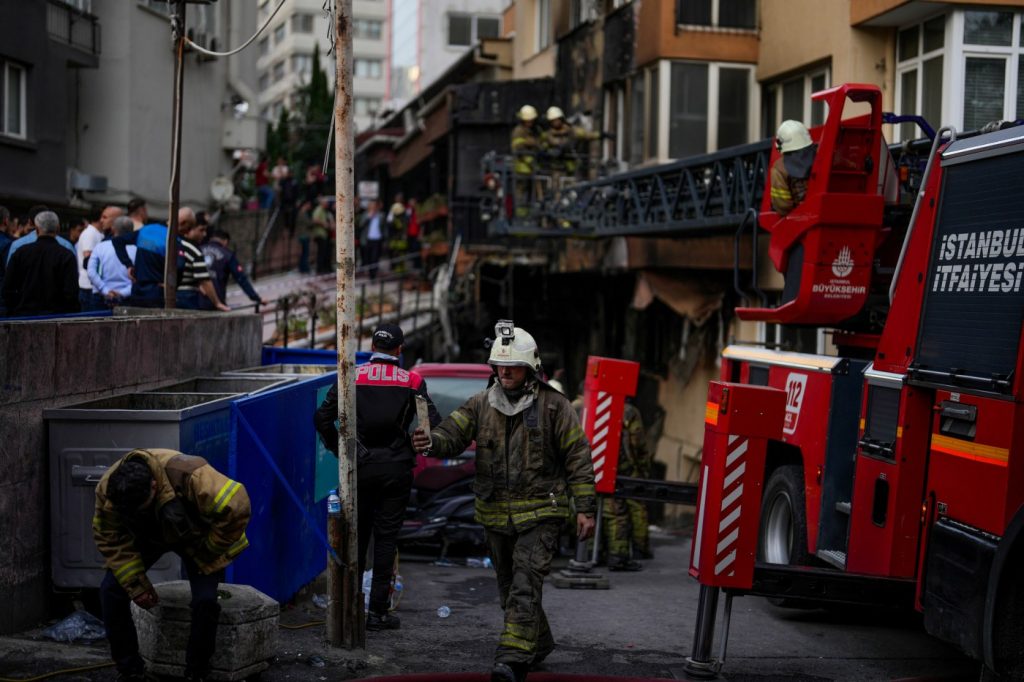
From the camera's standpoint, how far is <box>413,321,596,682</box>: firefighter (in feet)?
24.0

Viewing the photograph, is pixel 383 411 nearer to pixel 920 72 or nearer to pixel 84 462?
pixel 84 462

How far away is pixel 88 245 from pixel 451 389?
4055 mm

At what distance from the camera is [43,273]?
427 inches

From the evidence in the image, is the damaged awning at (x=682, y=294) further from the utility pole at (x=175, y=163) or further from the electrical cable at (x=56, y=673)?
the electrical cable at (x=56, y=673)

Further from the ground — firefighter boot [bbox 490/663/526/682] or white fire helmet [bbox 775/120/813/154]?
white fire helmet [bbox 775/120/813/154]

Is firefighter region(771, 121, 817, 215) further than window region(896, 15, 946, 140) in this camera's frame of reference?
No

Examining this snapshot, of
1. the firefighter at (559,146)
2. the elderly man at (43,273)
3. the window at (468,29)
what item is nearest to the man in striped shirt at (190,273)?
the elderly man at (43,273)

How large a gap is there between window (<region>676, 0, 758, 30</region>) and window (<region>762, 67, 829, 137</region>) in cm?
101

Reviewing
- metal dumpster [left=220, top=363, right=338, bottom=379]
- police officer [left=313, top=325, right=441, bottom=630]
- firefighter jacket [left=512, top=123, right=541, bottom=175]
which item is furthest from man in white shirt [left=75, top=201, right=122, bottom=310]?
firefighter jacket [left=512, top=123, right=541, bottom=175]

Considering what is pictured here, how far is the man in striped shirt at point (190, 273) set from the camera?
1255 centimetres

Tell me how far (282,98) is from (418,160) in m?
64.6

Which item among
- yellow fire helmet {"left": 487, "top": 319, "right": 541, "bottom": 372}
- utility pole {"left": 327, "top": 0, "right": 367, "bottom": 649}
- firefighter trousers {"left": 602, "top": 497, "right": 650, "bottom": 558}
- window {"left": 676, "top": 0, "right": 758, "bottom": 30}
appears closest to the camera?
yellow fire helmet {"left": 487, "top": 319, "right": 541, "bottom": 372}

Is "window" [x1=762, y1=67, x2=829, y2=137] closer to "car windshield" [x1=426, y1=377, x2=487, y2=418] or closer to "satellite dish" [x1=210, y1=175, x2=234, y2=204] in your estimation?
"car windshield" [x1=426, y1=377, x2=487, y2=418]

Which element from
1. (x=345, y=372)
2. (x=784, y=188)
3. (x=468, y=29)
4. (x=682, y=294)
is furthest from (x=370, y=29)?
(x=345, y=372)
